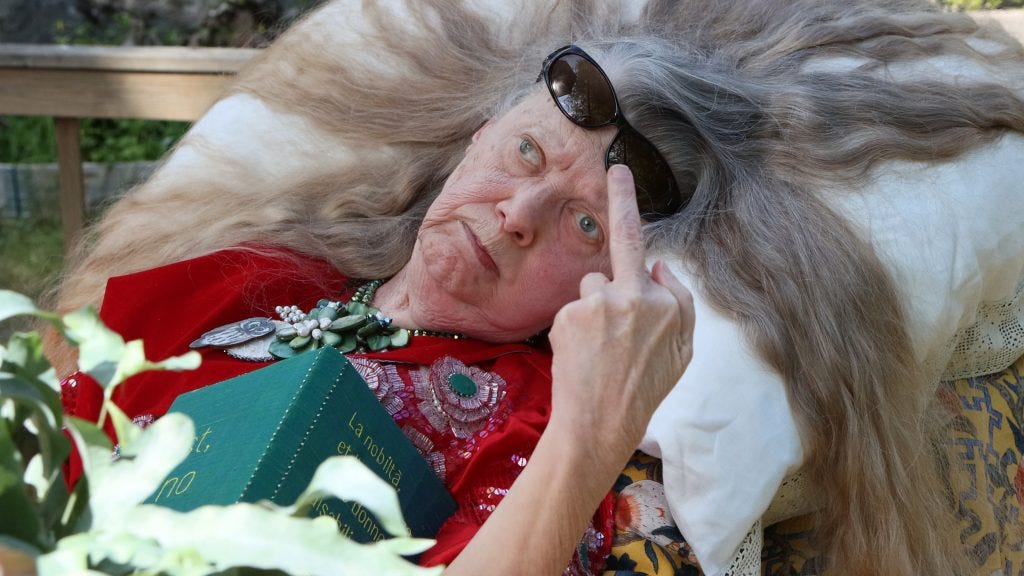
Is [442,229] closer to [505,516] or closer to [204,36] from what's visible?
[505,516]

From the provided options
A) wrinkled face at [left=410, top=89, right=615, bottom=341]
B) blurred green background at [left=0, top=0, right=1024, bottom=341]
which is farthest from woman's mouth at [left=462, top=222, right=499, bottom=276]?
blurred green background at [left=0, top=0, right=1024, bottom=341]

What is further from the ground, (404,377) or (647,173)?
(647,173)

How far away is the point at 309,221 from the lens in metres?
2.19

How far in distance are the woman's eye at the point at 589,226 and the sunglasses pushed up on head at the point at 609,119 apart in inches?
3.7

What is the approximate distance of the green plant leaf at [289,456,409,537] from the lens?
1.85 ft

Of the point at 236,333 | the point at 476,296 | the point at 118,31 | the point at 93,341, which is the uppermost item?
the point at 93,341

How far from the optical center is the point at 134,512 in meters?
0.54

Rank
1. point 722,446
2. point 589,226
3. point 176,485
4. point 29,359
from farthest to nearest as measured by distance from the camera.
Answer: point 589,226, point 722,446, point 176,485, point 29,359

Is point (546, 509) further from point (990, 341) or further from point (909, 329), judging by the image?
point (990, 341)

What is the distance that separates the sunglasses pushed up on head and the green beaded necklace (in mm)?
418

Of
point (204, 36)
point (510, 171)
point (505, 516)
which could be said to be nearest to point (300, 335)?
point (510, 171)

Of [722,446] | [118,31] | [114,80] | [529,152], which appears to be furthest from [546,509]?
[118,31]

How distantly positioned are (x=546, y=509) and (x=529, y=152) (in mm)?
827

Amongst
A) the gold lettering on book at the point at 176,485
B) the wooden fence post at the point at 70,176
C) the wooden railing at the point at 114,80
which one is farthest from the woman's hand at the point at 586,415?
the wooden fence post at the point at 70,176
